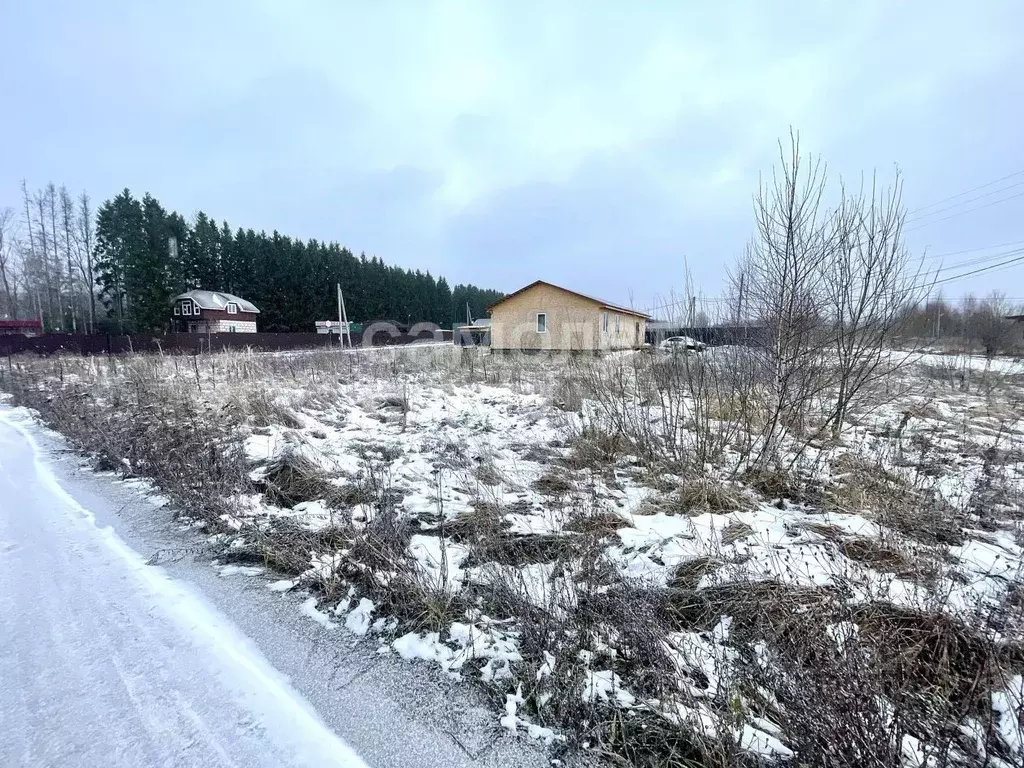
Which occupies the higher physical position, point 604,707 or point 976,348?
point 976,348

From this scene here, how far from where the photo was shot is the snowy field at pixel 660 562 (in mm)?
1746

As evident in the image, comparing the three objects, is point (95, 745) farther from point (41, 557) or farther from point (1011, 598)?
Answer: point (1011, 598)

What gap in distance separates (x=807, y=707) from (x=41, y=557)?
15.8 ft

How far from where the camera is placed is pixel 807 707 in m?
1.61

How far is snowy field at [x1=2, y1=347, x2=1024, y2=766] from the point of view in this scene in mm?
1746

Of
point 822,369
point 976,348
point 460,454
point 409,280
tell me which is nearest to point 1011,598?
point 822,369

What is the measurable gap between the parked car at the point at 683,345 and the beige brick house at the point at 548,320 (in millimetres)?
17879

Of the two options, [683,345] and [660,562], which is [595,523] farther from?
[683,345]

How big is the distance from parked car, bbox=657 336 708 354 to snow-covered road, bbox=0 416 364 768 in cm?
482

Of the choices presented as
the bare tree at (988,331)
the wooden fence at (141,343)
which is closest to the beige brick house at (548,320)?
the wooden fence at (141,343)

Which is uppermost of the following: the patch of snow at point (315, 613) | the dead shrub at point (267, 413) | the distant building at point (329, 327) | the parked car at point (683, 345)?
the distant building at point (329, 327)

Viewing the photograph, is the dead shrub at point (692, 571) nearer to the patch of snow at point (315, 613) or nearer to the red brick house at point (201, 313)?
the patch of snow at point (315, 613)

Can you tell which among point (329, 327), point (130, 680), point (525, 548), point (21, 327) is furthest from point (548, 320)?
point (21, 327)

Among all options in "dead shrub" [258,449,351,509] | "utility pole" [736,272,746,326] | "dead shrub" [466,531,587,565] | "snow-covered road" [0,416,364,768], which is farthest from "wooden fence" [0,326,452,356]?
"utility pole" [736,272,746,326]
